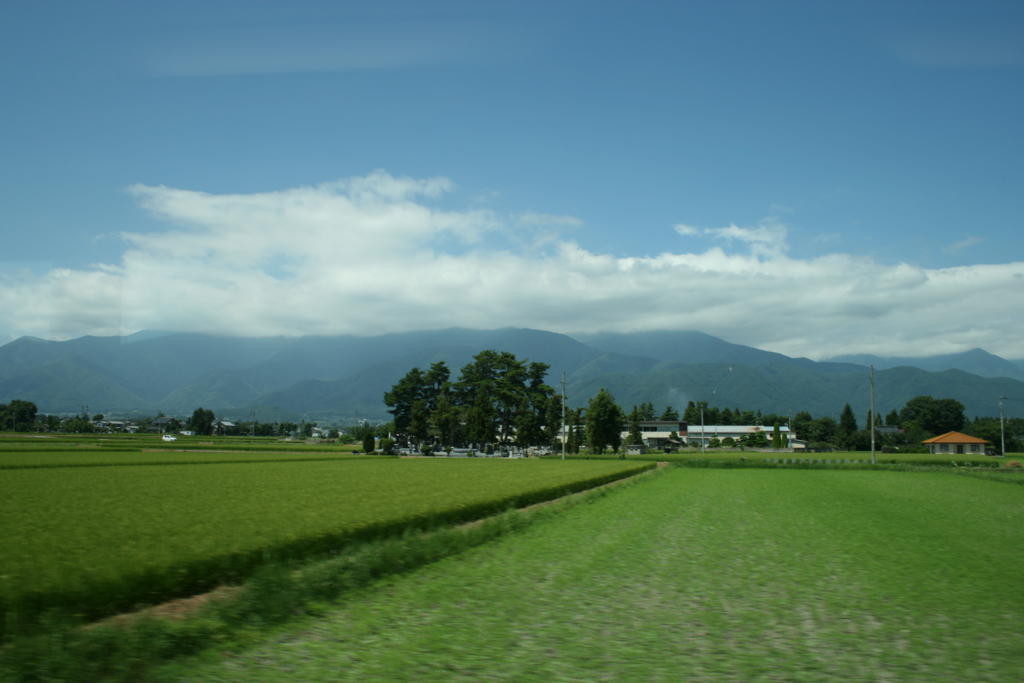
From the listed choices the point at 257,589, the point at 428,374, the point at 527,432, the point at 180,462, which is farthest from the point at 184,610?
the point at 428,374

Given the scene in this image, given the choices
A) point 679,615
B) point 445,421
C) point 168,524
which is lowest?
point 679,615

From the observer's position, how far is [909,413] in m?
175

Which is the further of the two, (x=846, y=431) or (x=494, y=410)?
(x=846, y=431)

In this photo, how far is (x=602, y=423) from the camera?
94.8 metres

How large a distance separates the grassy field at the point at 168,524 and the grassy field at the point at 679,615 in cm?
207

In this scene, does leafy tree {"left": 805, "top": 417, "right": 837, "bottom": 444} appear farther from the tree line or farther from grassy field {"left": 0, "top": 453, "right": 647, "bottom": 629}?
grassy field {"left": 0, "top": 453, "right": 647, "bottom": 629}

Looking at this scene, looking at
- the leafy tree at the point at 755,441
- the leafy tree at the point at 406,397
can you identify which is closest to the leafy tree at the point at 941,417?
the leafy tree at the point at 755,441

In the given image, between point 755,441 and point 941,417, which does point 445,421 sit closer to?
point 755,441

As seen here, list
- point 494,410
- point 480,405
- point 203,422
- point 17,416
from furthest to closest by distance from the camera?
point 203,422 < point 17,416 < point 494,410 < point 480,405

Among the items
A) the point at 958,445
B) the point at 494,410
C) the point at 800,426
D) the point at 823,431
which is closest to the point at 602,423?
the point at 494,410

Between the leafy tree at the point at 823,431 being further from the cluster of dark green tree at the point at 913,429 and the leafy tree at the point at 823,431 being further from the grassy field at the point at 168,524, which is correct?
the grassy field at the point at 168,524

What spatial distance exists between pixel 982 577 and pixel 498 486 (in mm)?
18052

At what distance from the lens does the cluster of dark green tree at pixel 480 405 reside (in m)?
92.3

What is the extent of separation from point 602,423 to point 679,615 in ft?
285
